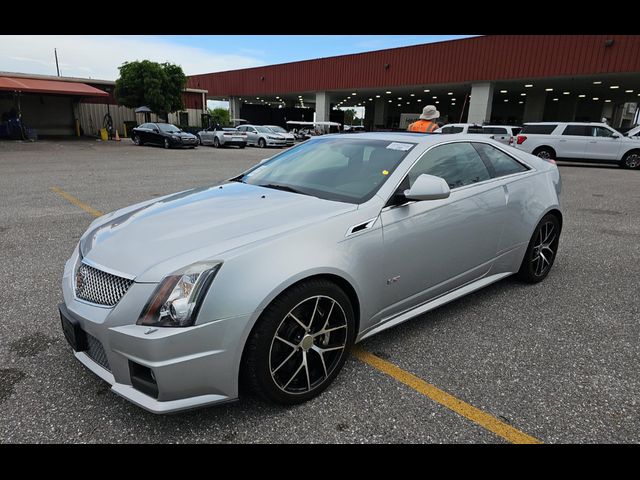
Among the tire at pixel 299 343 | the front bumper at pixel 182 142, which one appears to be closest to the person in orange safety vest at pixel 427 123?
the tire at pixel 299 343

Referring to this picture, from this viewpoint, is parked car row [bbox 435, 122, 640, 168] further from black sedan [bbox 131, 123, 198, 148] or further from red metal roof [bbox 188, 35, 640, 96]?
black sedan [bbox 131, 123, 198, 148]

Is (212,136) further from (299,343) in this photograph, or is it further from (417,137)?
(299,343)

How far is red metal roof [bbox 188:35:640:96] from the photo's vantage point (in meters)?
19.8

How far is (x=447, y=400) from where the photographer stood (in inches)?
94.9

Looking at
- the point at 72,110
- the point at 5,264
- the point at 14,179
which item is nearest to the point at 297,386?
the point at 5,264

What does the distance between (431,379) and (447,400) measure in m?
0.21

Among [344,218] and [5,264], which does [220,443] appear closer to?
[344,218]

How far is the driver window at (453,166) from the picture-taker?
3004mm

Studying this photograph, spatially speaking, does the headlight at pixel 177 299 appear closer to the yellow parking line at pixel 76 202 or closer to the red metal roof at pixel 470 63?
the yellow parking line at pixel 76 202

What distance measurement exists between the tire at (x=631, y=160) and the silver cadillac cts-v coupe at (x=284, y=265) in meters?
16.3

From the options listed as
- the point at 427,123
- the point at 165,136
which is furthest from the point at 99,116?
the point at 427,123

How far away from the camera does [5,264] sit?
4383 mm

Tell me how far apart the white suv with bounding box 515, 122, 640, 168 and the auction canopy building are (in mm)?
4539
